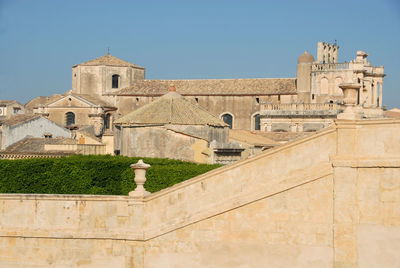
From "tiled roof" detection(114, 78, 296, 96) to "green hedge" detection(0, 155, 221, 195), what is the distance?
123 ft

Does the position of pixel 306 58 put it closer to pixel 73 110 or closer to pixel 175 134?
pixel 73 110

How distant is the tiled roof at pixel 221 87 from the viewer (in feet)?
192

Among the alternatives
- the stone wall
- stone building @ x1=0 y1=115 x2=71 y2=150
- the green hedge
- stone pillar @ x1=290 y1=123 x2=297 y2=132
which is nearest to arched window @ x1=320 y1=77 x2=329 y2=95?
stone pillar @ x1=290 y1=123 x2=297 y2=132

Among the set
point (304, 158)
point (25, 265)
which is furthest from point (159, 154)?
point (304, 158)

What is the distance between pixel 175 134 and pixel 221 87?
99.8ft

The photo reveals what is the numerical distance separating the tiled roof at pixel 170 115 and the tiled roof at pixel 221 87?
84.1 feet

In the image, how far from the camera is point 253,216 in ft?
46.8

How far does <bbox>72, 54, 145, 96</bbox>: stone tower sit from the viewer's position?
6369cm

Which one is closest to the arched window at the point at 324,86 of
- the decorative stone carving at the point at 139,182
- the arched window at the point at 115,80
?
the arched window at the point at 115,80

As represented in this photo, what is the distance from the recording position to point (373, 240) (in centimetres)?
1348

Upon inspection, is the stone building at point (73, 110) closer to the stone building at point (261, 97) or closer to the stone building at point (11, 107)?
the stone building at point (261, 97)

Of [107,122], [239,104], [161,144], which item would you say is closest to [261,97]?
[239,104]

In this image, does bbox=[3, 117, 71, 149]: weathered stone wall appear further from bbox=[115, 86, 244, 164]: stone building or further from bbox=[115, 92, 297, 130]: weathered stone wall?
bbox=[115, 92, 297, 130]: weathered stone wall

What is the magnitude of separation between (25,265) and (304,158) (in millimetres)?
6530
